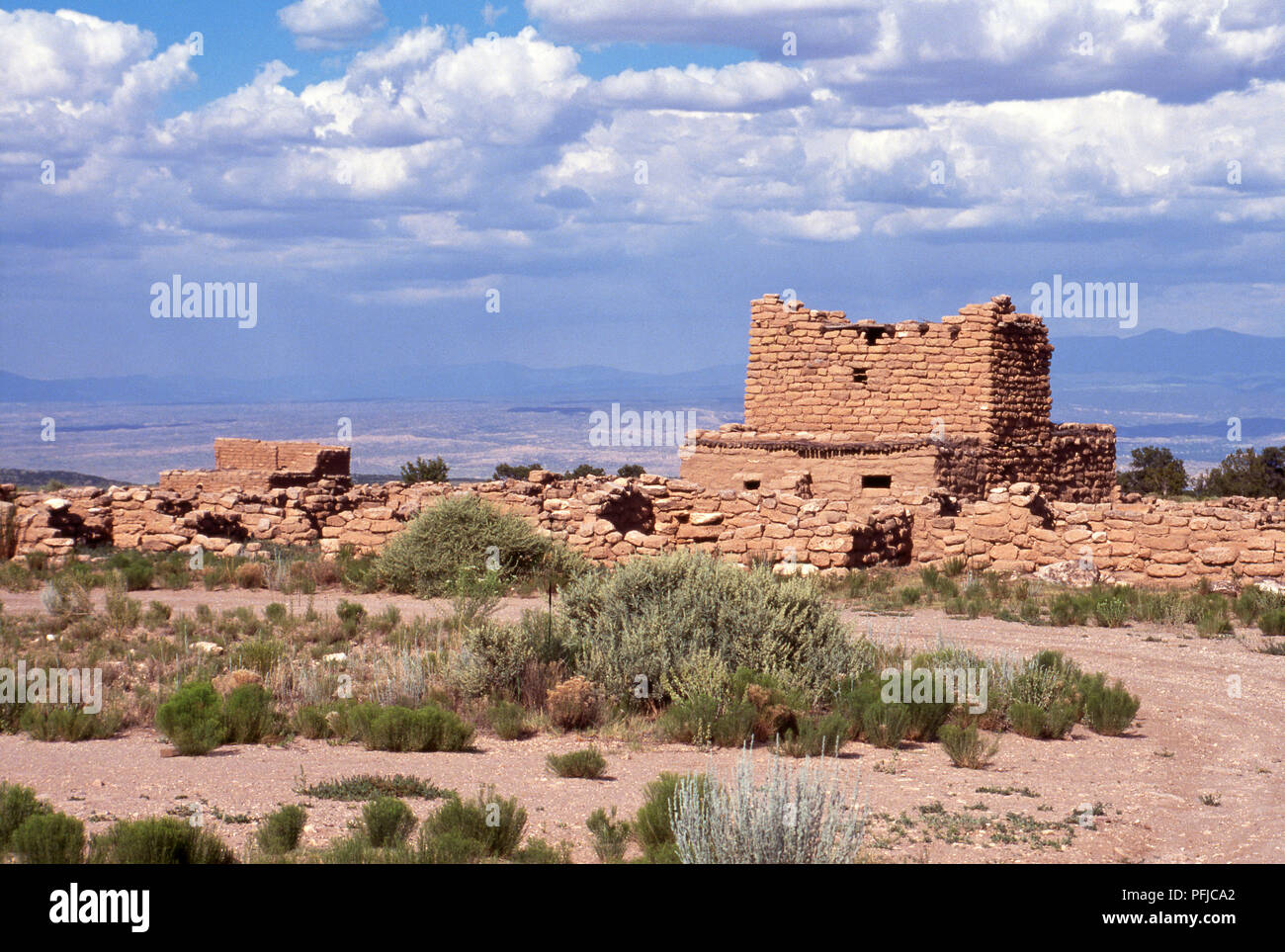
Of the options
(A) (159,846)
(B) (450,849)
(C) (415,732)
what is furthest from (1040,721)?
(A) (159,846)

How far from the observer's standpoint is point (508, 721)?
959cm

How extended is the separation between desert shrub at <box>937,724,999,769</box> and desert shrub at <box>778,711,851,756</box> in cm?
70

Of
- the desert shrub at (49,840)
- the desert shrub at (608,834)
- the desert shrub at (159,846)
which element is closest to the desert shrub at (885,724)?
the desert shrub at (608,834)

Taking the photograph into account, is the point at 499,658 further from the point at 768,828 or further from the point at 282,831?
the point at 768,828

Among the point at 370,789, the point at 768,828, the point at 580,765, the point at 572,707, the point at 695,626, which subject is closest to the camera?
the point at 768,828

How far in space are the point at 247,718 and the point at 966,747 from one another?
481 cm

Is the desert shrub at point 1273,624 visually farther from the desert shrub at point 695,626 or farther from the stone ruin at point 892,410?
the stone ruin at point 892,410

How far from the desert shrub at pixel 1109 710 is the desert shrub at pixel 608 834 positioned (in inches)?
175

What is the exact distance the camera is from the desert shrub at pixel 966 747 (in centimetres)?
884

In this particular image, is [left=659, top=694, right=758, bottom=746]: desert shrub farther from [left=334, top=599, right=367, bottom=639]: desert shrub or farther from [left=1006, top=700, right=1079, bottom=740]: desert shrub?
[left=334, top=599, right=367, bottom=639]: desert shrub

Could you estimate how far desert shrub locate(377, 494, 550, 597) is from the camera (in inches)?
684

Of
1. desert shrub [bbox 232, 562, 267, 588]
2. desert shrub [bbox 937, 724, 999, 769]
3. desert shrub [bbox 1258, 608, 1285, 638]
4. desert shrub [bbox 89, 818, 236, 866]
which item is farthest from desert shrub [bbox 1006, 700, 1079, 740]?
desert shrub [bbox 232, 562, 267, 588]

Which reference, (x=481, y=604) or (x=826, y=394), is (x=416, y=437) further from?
(x=481, y=604)
